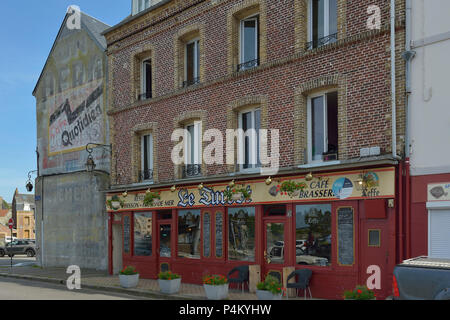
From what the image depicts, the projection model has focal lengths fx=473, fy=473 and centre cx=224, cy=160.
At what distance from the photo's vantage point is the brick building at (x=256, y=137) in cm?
1162

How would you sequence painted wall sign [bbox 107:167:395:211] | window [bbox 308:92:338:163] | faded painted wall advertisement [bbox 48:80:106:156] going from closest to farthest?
painted wall sign [bbox 107:167:395:211]
window [bbox 308:92:338:163]
faded painted wall advertisement [bbox 48:80:106:156]

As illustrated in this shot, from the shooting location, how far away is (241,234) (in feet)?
48.6

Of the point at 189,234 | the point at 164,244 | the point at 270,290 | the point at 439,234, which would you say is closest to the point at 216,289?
the point at 270,290

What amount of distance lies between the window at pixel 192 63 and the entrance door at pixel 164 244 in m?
5.19

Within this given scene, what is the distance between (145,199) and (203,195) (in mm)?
2596

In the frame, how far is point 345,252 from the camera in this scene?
39.2 ft

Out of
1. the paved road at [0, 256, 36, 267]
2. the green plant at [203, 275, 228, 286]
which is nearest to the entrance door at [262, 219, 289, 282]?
the green plant at [203, 275, 228, 286]

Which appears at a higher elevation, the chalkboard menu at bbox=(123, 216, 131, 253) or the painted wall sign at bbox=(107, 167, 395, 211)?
the painted wall sign at bbox=(107, 167, 395, 211)

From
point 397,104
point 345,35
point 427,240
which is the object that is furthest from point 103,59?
point 427,240

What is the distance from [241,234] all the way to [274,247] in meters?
1.40

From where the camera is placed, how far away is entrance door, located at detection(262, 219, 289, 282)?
13.5 m

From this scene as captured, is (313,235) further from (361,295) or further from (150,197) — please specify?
(150,197)

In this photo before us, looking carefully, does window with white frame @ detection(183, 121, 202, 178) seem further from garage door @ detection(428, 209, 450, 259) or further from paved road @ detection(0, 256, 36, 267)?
paved road @ detection(0, 256, 36, 267)

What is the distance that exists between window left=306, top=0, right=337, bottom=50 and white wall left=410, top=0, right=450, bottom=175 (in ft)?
7.58
